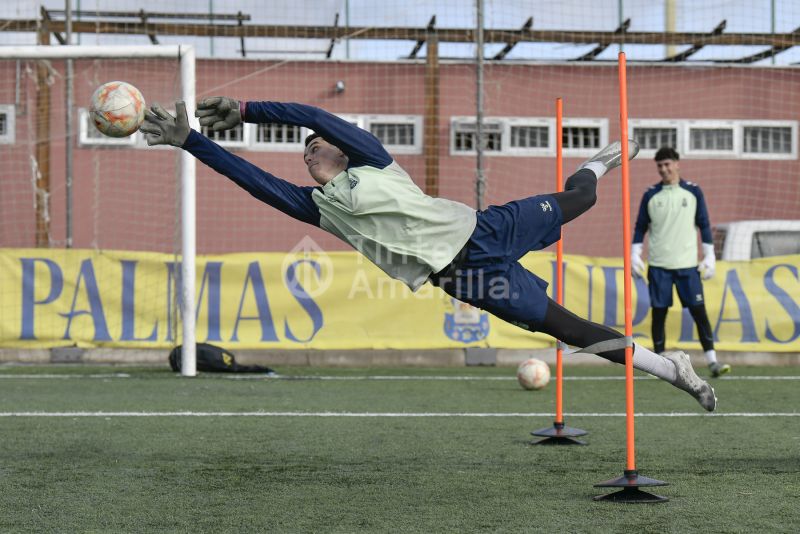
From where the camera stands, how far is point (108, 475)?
5.20m

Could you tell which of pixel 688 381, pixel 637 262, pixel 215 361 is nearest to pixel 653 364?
pixel 688 381

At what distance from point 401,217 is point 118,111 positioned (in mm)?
1366

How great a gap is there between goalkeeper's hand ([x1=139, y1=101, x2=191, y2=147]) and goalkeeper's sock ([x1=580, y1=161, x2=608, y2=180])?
2042 millimetres

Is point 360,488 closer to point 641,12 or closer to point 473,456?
point 473,456

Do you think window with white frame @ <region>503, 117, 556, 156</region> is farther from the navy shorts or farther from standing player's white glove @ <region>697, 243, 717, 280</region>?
the navy shorts

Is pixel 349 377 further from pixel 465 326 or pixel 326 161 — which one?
pixel 326 161

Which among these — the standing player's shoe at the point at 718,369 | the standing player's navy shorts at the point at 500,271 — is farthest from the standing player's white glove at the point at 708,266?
the standing player's navy shorts at the point at 500,271

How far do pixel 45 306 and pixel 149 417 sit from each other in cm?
527

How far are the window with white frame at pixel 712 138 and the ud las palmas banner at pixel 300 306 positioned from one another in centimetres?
711

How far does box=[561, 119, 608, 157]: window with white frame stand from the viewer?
62.4 feet

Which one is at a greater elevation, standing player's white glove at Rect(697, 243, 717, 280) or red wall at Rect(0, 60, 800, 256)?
red wall at Rect(0, 60, 800, 256)

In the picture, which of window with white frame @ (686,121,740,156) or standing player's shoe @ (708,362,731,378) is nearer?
standing player's shoe @ (708,362,731,378)

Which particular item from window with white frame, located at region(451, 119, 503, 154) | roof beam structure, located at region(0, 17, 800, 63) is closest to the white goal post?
roof beam structure, located at region(0, 17, 800, 63)

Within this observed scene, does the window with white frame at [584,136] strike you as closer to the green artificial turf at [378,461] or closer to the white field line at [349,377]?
the white field line at [349,377]
